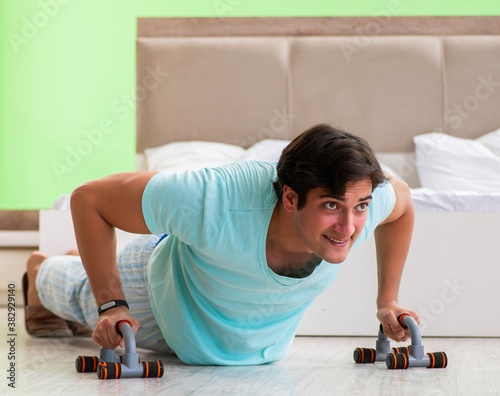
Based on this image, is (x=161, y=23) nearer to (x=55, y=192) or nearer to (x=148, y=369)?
(x=55, y=192)

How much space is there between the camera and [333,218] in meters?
1.65

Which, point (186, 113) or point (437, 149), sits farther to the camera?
point (186, 113)

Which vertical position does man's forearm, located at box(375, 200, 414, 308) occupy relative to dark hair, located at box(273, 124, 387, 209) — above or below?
below

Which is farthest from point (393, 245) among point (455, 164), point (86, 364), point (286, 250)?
point (455, 164)

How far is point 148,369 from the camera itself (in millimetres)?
1770

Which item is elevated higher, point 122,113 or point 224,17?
point 224,17

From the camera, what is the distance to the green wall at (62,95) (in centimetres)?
446

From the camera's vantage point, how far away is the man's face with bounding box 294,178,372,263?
164 centimetres

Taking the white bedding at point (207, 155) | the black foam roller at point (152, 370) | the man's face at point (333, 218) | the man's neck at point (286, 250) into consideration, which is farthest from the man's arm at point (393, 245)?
the white bedding at point (207, 155)

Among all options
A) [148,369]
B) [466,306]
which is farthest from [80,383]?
[466,306]

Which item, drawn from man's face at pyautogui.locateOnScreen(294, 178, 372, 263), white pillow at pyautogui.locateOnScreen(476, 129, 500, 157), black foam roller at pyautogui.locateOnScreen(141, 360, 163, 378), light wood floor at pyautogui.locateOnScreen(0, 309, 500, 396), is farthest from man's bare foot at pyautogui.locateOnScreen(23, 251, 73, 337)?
white pillow at pyautogui.locateOnScreen(476, 129, 500, 157)

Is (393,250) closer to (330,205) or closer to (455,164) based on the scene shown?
(330,205)

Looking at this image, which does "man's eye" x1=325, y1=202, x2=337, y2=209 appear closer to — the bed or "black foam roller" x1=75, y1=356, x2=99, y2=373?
"black foam roller" x1=75, y1=356, x2=99, y2=373

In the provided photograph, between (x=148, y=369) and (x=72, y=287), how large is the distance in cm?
68
